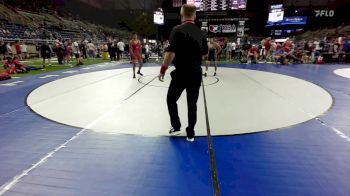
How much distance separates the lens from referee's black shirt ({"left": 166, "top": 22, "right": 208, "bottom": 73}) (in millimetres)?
3141

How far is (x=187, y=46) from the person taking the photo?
10.5 feet

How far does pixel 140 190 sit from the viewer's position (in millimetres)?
2365

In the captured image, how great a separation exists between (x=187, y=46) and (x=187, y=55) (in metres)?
0.12

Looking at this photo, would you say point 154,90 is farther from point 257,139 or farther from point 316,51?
point 316,51

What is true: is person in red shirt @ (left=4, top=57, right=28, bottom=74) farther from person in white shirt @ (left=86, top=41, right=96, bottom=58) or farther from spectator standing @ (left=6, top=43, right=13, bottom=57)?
person in white shirt @ (left=86, top=41, right=96, bottom=58)

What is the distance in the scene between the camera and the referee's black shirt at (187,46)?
314 cm

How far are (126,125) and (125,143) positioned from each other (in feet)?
2.41

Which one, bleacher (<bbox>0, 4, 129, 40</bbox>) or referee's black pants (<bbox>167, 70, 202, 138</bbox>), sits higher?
bleacher (<bbox>0, 4, 129, 40</bbox>)

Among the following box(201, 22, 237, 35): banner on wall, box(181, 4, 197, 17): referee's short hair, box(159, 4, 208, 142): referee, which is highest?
box(201, 22, 237, 35): banner on wall

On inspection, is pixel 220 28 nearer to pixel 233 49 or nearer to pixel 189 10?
pixel 233 49

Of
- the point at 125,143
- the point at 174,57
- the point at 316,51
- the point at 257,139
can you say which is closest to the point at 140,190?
the point at 125,143

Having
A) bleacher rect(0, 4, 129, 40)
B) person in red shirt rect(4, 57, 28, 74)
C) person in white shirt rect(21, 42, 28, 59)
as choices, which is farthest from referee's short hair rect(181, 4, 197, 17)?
bleacher rect(0, 4, 129, 40)

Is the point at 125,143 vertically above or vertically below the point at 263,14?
below

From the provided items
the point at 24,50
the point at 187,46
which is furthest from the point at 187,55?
the point at 24,50
